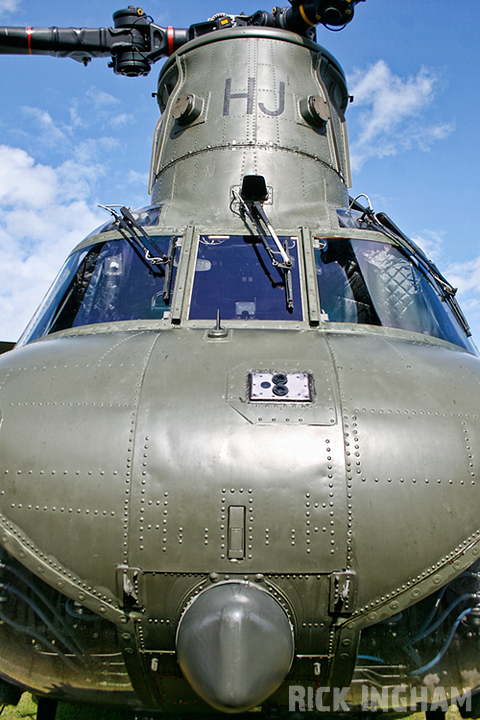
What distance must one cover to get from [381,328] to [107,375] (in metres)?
2.03

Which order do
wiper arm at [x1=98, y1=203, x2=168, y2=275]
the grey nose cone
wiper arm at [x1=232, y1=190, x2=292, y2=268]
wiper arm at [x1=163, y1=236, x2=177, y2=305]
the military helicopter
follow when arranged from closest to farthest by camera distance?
the grey nose cone, the military helicopter, wiper arm at [x1=163, y1=236, x2=177, y2=305], wiper arm at [x1=232, y1=190, x2=292, y2=268], wiper arm at [x1=98, y1=203, x2=168, y2=275]

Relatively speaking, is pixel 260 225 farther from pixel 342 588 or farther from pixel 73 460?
pixel 342 588

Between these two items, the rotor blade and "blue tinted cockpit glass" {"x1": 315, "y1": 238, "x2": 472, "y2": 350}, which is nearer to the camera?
"blue tinted cockpit glass" {"x1": 315, "y1": 238, "x2": 472, "y2": 350}

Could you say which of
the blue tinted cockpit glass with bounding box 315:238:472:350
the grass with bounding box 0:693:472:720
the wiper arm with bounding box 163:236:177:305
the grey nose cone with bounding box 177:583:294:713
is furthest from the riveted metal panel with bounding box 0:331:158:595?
the grass with bounding box 0:693:472:720

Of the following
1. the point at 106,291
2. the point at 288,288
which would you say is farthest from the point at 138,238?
the point at 288,288

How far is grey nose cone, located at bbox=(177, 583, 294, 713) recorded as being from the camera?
2395mm

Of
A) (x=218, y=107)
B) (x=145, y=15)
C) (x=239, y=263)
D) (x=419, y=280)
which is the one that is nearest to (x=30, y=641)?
(x=239, y=263)

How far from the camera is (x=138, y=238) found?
182 inches

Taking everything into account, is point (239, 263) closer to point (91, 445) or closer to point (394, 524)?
point (91, 445)

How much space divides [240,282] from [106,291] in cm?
111

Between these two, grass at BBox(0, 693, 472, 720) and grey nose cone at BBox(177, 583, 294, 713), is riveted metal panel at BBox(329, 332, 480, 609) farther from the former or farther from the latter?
grass at BBox(0, 693, 472, 720)

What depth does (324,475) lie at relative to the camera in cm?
281

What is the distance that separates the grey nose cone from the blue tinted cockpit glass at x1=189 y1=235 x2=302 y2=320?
201cm

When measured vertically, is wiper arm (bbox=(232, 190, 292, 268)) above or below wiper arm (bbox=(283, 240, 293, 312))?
above
